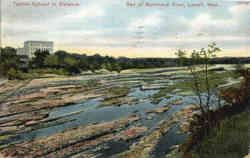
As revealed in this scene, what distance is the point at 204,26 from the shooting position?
2.65m

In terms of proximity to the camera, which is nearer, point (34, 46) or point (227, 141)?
point (227, 141)

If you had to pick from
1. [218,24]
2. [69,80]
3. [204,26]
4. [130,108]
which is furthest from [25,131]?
[218,24]

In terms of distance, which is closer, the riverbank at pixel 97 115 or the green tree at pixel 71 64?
the riverbank at pixel 97 115

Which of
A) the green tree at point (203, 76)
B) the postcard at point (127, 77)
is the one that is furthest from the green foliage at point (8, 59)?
the green tree at point (203, 76)

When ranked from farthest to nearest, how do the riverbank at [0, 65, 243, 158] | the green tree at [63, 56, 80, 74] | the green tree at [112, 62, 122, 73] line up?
the green tree at [112, 62, 122, 73] < the green tree at [63, 56, 80, 74] < the riverbank at [0, 65, 243, 158]

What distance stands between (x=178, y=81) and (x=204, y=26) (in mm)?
A: 914

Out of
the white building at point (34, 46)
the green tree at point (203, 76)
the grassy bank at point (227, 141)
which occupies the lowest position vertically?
the grassy bank at point (227, 141)

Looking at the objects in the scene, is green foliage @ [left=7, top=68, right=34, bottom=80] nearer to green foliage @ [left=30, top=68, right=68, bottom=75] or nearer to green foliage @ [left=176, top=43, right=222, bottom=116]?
green foliage @ [left=30, top=68, right=68, bottom=75]

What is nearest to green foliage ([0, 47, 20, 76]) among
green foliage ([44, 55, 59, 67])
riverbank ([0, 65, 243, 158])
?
riverbank ([0, 65, 243, 158])

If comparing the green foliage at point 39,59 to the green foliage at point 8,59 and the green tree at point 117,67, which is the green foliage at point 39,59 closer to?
the green foliage at point 8,59

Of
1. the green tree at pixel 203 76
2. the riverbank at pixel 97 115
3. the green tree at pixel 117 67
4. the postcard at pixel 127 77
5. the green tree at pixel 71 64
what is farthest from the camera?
the green tree at pixel 117 67

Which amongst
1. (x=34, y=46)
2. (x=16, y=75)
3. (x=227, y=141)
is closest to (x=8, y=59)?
(x=16, y=75)

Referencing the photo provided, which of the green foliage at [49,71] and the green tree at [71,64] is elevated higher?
the green tree at [71,64]

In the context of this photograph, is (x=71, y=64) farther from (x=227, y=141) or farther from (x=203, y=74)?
(x=227, y=141)
